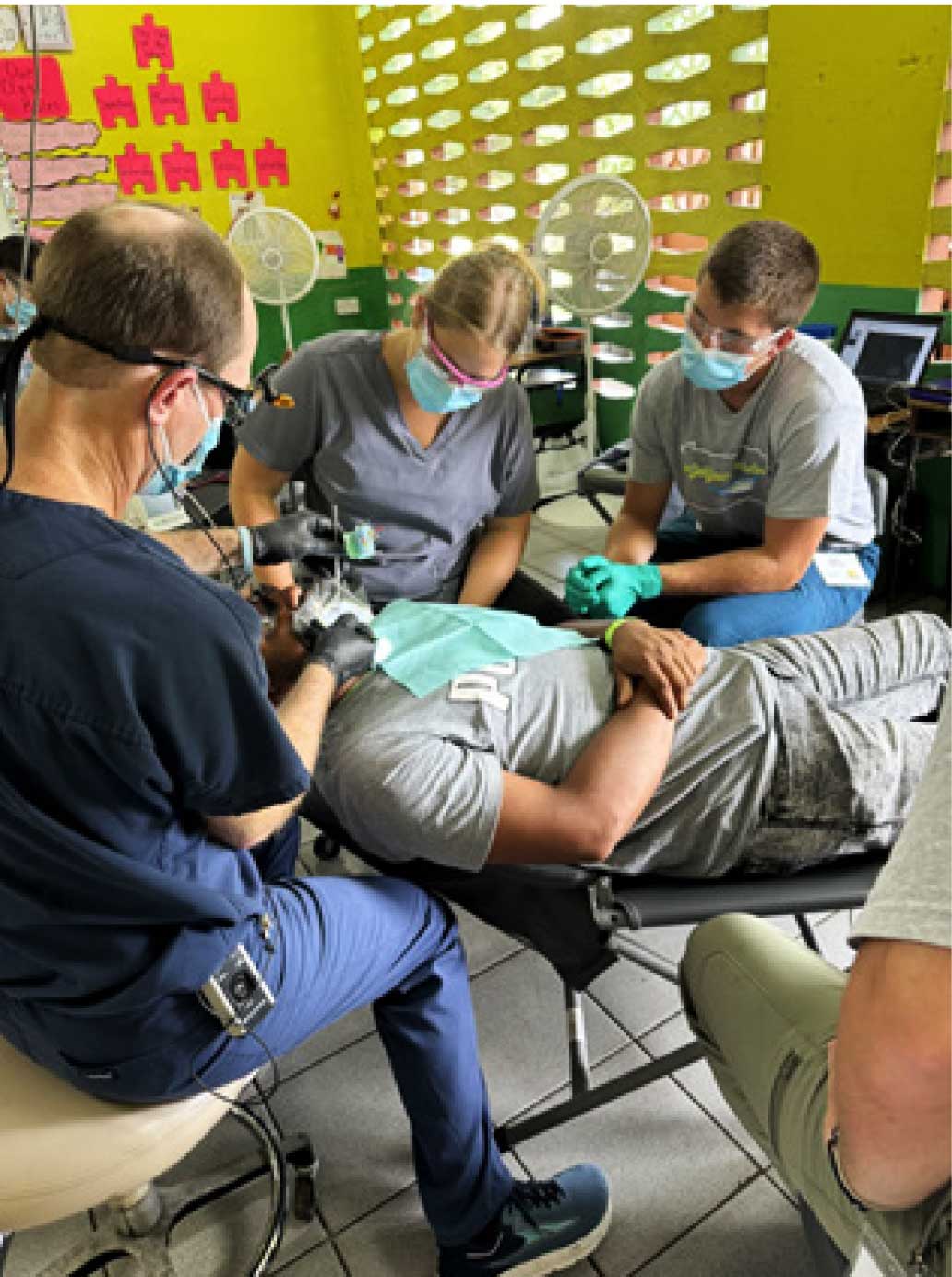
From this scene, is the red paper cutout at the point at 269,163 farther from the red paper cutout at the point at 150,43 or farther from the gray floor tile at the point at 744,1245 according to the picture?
the gray floor tile at the point at 744,1245

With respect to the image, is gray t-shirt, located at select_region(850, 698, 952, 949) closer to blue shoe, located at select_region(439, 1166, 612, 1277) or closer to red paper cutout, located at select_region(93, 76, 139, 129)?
blue shoe, located at select_region(439, 1166, 612, 1277)

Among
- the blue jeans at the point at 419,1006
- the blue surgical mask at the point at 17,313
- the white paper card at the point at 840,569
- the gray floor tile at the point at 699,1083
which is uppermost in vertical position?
the blue surgical mask at the point at 17,313

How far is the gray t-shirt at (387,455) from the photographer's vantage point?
5.82ft

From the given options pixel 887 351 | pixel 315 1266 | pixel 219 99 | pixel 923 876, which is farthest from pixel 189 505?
pixel 219 99

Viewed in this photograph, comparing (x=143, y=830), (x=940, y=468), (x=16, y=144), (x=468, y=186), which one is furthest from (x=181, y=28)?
(x=143, y=830)

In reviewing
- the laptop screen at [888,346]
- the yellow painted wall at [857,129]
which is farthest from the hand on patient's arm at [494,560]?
the yellow painted wall at [857,129]

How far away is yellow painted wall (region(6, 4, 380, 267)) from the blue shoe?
17.9 feet

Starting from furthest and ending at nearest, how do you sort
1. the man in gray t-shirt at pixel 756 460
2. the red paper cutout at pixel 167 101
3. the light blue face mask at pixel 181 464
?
A: the red paper cutout at pixel 167 101
the man in gray t-shirt at pixel 756 460
the light blue face mask at pixel 181 464

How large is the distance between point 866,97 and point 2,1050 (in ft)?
11.2

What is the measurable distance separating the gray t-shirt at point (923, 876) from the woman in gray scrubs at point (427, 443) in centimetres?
123

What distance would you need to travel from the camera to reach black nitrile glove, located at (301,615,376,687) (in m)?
1.28

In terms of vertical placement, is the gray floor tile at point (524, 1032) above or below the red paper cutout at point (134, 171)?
below

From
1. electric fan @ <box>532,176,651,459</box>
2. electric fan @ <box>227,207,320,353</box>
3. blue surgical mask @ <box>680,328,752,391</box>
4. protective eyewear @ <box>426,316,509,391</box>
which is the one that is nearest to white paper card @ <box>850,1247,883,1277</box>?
protective eyewear @ <box>426,316,509,391</box>

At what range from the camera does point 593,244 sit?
3123 millimetres
